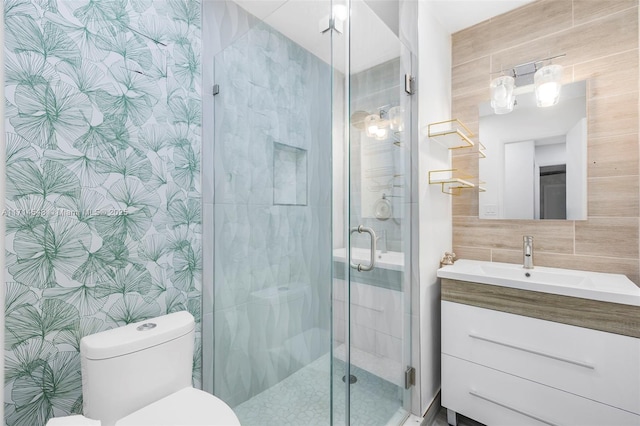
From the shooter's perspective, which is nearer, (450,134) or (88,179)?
(88,179)

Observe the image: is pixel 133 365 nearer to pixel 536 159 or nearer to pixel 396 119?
pixel 396 119

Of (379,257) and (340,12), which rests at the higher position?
(340,12)

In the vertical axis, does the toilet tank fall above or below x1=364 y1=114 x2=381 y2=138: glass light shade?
below

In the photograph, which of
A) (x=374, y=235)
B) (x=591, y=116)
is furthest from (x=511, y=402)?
(x=591, y=116)

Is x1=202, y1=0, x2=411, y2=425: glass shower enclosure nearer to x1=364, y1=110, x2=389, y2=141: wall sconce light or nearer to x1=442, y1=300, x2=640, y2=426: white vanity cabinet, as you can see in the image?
x1=364, y1=110, x2=389, y2=141: wall sconce light

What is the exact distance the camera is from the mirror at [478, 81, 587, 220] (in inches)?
69.2

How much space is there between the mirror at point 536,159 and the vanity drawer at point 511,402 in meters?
0.94

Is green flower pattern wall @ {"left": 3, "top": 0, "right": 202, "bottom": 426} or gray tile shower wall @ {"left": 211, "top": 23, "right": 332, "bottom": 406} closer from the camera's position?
green flower pattern wall @ {"left": 3, "top": 0, "right": 202, "bottom": 426}

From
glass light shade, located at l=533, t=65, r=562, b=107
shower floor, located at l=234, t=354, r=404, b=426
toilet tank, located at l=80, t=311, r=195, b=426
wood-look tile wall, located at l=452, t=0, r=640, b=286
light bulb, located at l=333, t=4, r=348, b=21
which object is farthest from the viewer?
A: glass light shade, located at l=533, t=65, r=562, b=107

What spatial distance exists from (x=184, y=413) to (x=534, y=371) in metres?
1.57

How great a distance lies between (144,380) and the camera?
3.86 feet

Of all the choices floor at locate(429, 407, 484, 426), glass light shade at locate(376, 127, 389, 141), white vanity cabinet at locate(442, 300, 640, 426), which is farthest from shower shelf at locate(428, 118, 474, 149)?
floor at locate(429, 407, 484, 426)

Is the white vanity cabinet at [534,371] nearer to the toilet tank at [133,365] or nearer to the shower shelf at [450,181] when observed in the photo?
the shower shelf at [450,181]

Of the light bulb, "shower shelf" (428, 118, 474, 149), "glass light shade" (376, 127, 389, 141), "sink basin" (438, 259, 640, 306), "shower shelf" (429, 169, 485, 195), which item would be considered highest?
the light bulb
